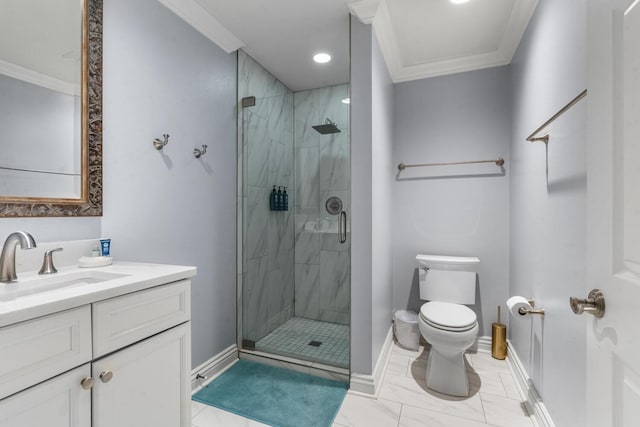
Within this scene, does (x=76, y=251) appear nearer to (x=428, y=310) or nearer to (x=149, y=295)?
(x=149, y=295)

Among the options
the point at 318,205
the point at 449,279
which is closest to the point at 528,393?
the point at 449,279

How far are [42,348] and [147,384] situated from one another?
15.9 inches

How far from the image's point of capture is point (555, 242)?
1.48 m

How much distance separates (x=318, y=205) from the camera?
269 cm

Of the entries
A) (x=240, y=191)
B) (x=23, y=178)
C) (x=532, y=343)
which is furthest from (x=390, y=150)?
(x=23, y=178)

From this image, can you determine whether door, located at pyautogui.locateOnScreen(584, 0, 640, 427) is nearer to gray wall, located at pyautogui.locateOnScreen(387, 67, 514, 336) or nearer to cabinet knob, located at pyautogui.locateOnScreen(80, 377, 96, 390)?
cabinet knob, located at pyautogui.locateOnScreen(80, 377, 96, 390)

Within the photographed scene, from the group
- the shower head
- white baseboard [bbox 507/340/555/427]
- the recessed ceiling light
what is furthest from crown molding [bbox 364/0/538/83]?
white baseboard [bbox 507/340/555/427]

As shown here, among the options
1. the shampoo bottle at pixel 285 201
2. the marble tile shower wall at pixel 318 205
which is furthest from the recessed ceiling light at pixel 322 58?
the shampoo bottle at pixel 285 201

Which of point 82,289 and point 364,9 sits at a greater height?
point 364,9

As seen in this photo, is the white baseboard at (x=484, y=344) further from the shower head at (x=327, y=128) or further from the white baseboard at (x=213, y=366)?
the shower head at (x=327, y=128)

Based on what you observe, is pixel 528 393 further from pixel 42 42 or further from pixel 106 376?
pixel 42 42

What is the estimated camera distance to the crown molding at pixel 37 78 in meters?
1.16

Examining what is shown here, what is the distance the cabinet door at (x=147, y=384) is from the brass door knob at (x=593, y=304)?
1.32 meters

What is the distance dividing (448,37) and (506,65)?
0.63 meters
